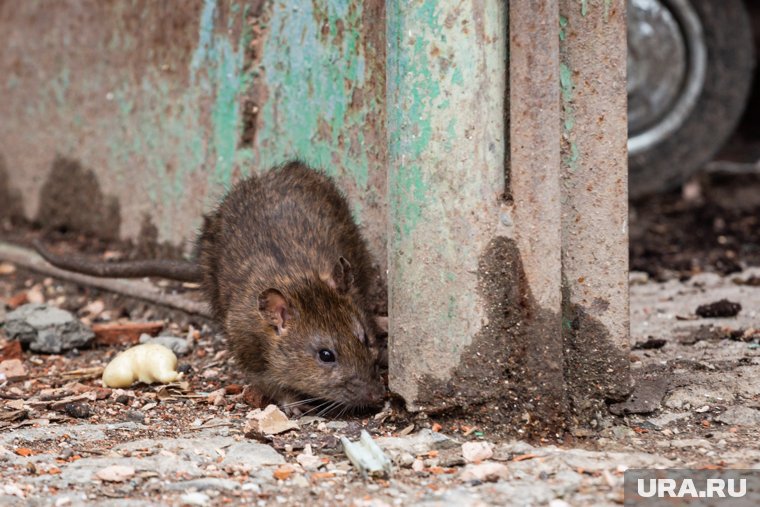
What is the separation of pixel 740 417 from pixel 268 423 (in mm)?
1990

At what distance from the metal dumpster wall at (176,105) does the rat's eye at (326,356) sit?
0.58 meters

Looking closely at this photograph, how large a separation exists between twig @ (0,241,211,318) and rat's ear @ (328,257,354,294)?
135 cm

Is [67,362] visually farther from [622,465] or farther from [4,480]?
[622,465]

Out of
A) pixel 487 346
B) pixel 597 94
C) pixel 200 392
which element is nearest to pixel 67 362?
pixel 200 392

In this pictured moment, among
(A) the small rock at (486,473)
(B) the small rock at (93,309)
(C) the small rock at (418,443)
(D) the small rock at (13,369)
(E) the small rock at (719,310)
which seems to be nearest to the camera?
(A) the small rock at (486,473)

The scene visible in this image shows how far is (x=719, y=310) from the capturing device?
593 cm

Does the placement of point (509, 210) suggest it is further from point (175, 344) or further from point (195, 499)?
point (175, 344)

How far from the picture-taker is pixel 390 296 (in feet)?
14.6

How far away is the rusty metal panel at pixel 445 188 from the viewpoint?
412cm

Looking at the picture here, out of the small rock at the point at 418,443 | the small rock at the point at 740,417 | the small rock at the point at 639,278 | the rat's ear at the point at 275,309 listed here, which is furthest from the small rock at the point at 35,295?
the small rock at the point at 740,417

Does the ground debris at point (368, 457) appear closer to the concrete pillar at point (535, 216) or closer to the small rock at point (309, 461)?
the small rock at point (309, 461)

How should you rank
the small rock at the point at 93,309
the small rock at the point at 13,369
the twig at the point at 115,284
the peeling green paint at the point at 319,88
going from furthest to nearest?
the small rock at the point at 93,309 < the twig at the point at 115,284 < the small rock at the point at 13,369 < the peeling green paint at the point at 319,88

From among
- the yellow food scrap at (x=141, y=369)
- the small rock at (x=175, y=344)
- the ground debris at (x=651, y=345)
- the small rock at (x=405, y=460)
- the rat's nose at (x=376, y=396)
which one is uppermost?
the ground debris at (x=651, y=345)

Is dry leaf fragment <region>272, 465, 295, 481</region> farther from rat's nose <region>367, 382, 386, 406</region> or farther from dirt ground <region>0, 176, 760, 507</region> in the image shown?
rat's nose <region>367, 382, 386, 406</region>
